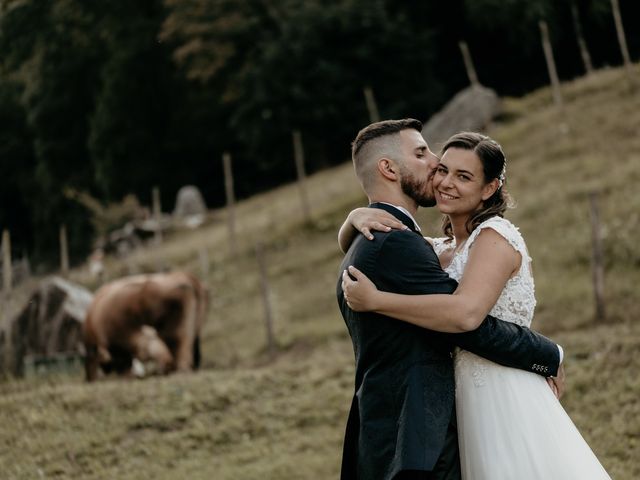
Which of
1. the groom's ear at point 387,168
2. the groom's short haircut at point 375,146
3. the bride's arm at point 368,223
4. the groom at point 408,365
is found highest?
the groom's short haircut at point 375,146

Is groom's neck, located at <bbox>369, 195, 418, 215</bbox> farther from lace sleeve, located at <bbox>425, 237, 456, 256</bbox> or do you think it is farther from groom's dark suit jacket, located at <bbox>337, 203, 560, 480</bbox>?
lace sleeve, located at <bbox>425, 237, 456, 256</bbox>

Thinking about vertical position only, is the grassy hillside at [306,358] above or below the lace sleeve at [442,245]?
below

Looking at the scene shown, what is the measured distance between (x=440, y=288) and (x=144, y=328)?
9.34 m

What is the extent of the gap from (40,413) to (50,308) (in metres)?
6.00

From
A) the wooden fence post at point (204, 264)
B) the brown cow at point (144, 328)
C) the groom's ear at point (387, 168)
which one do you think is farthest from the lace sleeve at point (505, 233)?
the wooden fence post at point (204, 264)

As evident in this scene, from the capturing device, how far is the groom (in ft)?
11.1

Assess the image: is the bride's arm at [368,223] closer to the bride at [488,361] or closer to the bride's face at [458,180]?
the bride at [488,361]

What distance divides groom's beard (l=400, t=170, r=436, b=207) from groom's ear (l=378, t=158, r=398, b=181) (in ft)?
0.12

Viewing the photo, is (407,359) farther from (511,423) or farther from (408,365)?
(511,423)

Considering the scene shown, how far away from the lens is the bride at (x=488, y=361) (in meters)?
3.46

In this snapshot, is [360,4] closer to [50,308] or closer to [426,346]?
[50,308]

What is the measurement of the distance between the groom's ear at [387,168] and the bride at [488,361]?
0.18m

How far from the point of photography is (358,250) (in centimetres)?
361

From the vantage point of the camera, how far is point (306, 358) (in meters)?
12.9
